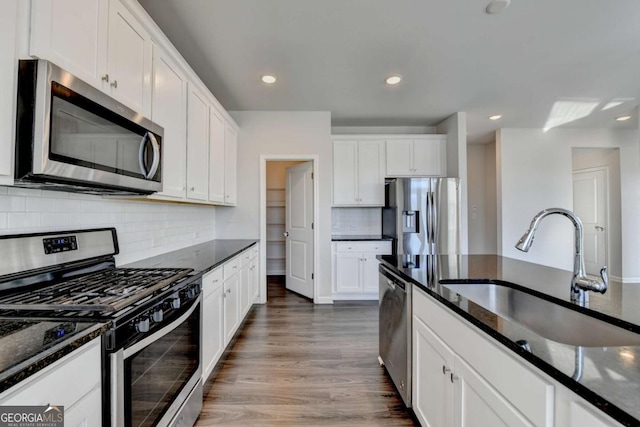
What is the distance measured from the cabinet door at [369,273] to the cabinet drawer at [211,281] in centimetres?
234

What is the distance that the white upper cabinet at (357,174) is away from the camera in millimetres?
4230

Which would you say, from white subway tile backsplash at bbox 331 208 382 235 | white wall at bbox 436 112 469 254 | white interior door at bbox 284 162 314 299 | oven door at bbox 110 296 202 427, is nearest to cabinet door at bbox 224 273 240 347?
oven door at bbox 110 296 202 427

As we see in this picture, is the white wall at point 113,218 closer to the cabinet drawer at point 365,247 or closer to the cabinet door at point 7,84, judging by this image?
the cabinet door at point 7,84

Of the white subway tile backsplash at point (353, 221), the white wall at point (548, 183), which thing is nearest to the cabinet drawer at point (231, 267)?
the white subway tile backsplash at point (353, 221)

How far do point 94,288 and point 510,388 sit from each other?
5.36 feet

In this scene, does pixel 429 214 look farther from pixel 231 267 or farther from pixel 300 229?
pixel 231 267

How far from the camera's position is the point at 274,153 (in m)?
3.94

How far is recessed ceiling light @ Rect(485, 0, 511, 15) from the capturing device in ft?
6.19

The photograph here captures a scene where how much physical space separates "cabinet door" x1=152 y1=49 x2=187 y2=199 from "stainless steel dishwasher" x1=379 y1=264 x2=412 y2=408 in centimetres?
170

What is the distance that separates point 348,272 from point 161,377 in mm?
2973

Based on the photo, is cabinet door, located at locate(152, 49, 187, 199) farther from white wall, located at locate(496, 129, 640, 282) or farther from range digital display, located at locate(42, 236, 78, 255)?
white wall, located at locate(496, 129, 640, 282)

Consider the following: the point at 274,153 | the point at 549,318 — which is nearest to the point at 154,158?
the point at 549,318

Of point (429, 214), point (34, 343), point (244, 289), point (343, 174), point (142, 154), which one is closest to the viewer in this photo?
point (34, 343)

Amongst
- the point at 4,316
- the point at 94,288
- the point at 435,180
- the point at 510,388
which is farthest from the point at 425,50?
the point at 4,316
